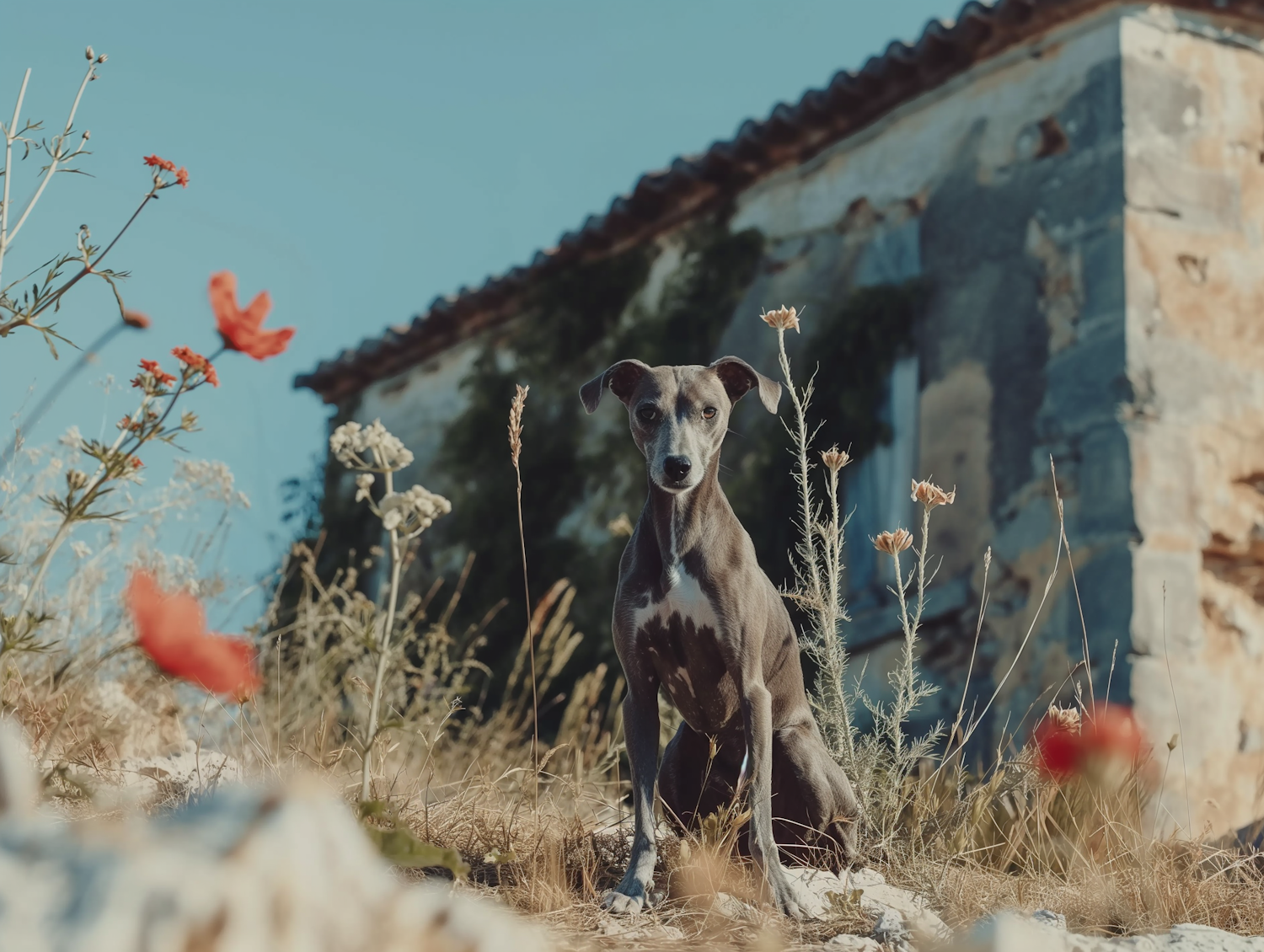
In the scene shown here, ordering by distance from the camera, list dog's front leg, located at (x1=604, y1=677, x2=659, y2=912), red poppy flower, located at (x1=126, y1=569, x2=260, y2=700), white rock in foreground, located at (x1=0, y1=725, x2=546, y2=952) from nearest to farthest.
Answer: white rock in foreground, located at (x1=0, y1=725, x2=546, y2=952) < red poppy flower, located at (x1=126, y1=569, x2=260, y2=700) < dog's front leg, located at (x1=604, y1=677, x2=659, y2=912)

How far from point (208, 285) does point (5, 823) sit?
4.04 feet

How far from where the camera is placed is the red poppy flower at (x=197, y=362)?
2.52m

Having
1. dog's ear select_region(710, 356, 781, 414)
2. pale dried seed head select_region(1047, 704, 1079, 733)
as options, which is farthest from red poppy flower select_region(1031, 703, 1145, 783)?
dog's ear select_region(710, 356, 781, 414)

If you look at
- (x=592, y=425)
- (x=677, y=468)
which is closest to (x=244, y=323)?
(x=677, y=468)

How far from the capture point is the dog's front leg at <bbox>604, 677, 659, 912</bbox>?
289cm

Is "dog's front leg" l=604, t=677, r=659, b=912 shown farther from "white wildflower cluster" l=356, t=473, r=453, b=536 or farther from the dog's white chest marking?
"white wildflower cluster" l=356, t=473, r=453, b=536

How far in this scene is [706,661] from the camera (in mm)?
3211

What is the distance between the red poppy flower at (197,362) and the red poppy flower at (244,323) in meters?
0.11

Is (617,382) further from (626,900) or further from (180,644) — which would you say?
(180,644)

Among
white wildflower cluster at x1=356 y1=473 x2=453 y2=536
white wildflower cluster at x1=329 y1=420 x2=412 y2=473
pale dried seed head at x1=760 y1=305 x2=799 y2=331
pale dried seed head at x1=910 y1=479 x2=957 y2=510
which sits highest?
pale dried seed head at x1=760 y1=305 x2=799 y2=331

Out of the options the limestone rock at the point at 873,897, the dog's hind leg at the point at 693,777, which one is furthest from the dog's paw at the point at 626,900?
the dog's hind leg at the point at 693,777

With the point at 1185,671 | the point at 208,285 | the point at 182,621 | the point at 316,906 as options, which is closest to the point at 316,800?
the point at 316,906

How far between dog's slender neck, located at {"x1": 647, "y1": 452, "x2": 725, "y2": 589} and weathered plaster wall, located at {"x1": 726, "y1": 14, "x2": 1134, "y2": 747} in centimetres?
328

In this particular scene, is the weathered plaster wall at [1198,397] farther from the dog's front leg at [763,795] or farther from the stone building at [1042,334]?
the dog's front leg at [763,795]
